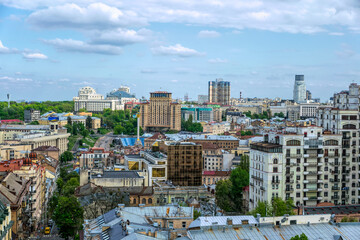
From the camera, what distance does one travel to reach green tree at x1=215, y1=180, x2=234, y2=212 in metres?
87.6

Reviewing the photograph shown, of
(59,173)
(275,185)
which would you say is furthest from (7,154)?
(275,185)

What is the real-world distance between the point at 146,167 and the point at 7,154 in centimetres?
5176

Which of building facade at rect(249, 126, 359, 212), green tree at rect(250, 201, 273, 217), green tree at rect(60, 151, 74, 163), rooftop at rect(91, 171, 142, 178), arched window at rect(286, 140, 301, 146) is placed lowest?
green tree at rect(60, 151, 74, 163)

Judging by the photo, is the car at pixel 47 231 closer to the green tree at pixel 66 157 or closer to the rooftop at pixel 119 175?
the rooftop at pixel 119 175

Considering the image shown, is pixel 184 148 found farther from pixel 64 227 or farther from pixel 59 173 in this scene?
pixel 59 173

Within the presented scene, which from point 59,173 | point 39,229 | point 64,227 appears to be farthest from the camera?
point 59,173

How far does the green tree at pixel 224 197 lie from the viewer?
288 ft

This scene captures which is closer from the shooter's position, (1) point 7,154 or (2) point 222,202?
(2) point 222,202

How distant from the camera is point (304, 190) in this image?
76.0 metres

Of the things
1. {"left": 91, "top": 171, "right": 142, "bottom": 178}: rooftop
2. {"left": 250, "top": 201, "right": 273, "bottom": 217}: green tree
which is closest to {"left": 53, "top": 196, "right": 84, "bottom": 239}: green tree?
{"left": 91, "top": 171, "right": 142, "bottom": 178}: rooftop

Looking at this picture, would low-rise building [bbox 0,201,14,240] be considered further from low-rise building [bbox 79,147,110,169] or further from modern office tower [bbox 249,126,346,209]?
low-rise building [bbox 79,147,110,169]

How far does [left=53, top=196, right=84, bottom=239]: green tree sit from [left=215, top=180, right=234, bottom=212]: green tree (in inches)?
970

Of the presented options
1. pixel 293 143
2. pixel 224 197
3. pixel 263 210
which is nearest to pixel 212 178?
pixel 224 197

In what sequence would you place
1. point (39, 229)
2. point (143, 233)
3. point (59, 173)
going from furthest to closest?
point (59, 173), point (39, 229), point (143, 233)
